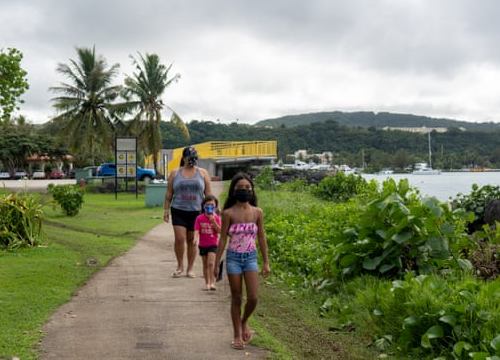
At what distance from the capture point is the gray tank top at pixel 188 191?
332 inches

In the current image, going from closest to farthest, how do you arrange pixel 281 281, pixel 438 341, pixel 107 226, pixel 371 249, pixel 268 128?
pixel 438 341 → pixel 371 249 → pixel 281 281 → pixel 107 226 → pixel 268 128

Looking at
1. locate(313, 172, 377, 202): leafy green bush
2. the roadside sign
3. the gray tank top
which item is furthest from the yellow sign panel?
the gray tank top

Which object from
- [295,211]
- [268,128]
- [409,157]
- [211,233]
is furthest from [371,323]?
[268,128]

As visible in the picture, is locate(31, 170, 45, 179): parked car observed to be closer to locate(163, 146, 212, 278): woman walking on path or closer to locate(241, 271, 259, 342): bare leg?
locate(163, 146, 212, 278): woman walking on path

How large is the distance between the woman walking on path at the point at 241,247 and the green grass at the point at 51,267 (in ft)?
5.49

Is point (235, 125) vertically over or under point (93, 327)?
over

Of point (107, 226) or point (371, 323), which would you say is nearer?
point (371, 323)

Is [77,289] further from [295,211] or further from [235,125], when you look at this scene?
[235,125]

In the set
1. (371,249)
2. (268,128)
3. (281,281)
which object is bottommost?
(281,281)

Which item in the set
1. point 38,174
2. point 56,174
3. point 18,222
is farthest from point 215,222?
point 38,174

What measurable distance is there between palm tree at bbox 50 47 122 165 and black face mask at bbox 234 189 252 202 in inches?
1434

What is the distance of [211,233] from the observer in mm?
8086

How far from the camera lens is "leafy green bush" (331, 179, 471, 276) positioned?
7211 mm

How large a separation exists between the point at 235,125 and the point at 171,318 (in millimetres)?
77728
